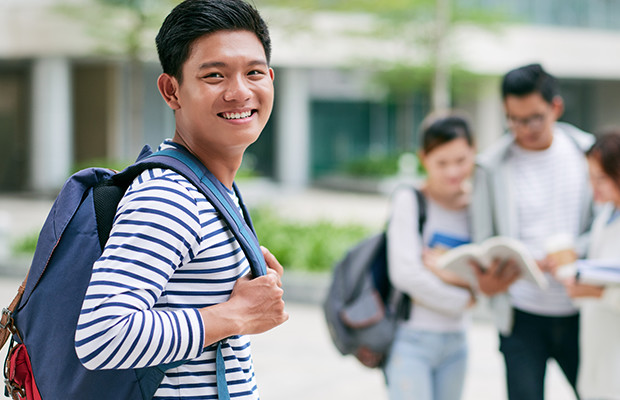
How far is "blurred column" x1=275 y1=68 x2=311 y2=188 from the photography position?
81.4ft

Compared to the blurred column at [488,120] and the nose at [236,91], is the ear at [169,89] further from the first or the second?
the blurred column at [488,120]

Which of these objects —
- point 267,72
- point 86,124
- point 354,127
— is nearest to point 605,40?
point 354,127

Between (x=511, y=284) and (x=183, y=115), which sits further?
(x=511, y=284)

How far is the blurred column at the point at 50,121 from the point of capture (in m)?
21.3

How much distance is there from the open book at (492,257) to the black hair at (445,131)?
1.51 feet

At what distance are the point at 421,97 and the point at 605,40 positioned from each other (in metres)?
7.43

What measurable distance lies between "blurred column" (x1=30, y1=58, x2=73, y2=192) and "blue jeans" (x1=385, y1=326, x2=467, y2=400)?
63.8 ft

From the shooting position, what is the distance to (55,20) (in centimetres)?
2048

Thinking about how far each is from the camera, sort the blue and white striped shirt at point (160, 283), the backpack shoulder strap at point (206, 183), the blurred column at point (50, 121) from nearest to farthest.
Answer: the blue and white striped shirt at point (160, 283) → the backpack shoulder strap at point (206, 183) → the blurred column at point (50, 121)

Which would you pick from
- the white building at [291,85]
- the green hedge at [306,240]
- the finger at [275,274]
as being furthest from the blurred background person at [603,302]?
the white building at [291,85]

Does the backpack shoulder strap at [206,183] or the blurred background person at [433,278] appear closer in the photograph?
the backpack shoulder strap at [206,183]

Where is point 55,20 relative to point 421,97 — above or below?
above

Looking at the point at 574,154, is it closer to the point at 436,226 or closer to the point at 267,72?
the point at 436,226

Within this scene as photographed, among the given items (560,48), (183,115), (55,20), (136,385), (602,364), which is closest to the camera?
(136,385)
